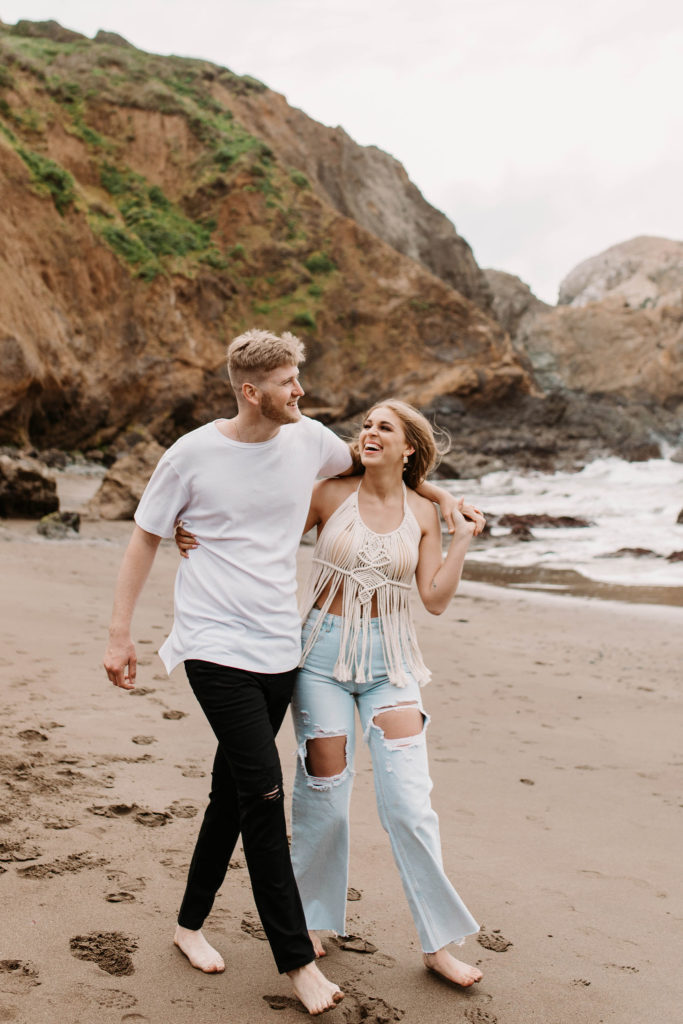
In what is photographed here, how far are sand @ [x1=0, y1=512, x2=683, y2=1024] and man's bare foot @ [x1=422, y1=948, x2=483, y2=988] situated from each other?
0.10 ft

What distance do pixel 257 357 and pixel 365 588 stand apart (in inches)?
31.3

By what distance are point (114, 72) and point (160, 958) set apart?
47.0 m

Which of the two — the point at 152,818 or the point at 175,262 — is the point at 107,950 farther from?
the point at 175,262

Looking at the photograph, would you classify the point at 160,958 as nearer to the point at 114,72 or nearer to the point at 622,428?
the point at 622,428

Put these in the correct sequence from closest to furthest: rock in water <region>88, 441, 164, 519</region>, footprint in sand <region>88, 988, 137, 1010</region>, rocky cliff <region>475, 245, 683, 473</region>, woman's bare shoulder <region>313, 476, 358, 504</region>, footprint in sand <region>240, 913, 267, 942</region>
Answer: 1. footprint in sand <region>88, 988, 137, 1010</region>
2. footprint in sand <region>240, 913, 267, 942</region>
3. woman's bare shoulder <region>313, 476, 358, 504</region>
4. rock in water <region>88, 441, 164, 519</region>
5. rocky cliff <region>475, 245, 683, 473</region>

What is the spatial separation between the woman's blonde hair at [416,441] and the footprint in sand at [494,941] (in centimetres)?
145

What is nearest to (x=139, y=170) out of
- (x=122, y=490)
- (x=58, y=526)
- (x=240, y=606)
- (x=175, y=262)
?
(x=175, y=262)

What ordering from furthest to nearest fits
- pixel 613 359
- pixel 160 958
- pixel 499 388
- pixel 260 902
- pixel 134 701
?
pixel 613 359 → pixel 499 388 → pixel 134 701 → pixel 160 958 → pixel 260 902

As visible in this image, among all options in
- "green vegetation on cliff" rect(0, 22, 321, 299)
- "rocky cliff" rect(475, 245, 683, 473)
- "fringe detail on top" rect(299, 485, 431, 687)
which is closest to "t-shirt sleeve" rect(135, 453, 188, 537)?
"fringe detail on top" rect(299, 485, 431, 687)

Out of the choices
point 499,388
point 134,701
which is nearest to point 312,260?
point 499,388

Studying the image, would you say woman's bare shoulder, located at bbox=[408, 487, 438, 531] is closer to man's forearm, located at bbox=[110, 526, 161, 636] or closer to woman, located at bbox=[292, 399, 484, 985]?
woman, located at bbox=[292, 399, 484, 985]

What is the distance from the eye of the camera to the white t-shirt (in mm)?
2422

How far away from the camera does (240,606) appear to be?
242 cm

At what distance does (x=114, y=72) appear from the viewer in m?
42.5
